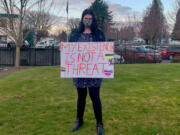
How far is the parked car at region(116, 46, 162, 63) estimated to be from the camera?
1551 cm

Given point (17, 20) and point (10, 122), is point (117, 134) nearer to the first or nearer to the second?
point (10, 122)

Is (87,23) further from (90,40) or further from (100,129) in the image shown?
(100,129)

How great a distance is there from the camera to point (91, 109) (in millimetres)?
4227

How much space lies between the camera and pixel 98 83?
10.2 ft

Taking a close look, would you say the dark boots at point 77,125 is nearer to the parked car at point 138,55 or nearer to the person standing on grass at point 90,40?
the person standing on grass at point 90,40

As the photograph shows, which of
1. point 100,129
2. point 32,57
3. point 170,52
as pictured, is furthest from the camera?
point 170,52

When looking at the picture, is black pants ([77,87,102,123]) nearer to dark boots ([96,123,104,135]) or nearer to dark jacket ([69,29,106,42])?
dark boots ([96,123,104,135])

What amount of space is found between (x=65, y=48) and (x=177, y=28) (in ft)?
98.0

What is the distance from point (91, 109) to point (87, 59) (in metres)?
1.40

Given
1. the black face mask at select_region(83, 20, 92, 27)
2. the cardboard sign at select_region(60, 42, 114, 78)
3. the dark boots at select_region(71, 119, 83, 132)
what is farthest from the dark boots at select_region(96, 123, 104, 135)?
the black face mask at select_region(83, 20, 92, 27)

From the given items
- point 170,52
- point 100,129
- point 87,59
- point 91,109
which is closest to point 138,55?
point 170,52

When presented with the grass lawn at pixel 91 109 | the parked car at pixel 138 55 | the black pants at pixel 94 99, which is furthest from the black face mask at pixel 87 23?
the parked car at pixel 138 55

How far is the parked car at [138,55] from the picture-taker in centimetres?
1551

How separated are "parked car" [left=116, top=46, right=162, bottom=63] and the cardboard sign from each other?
42.3ft
